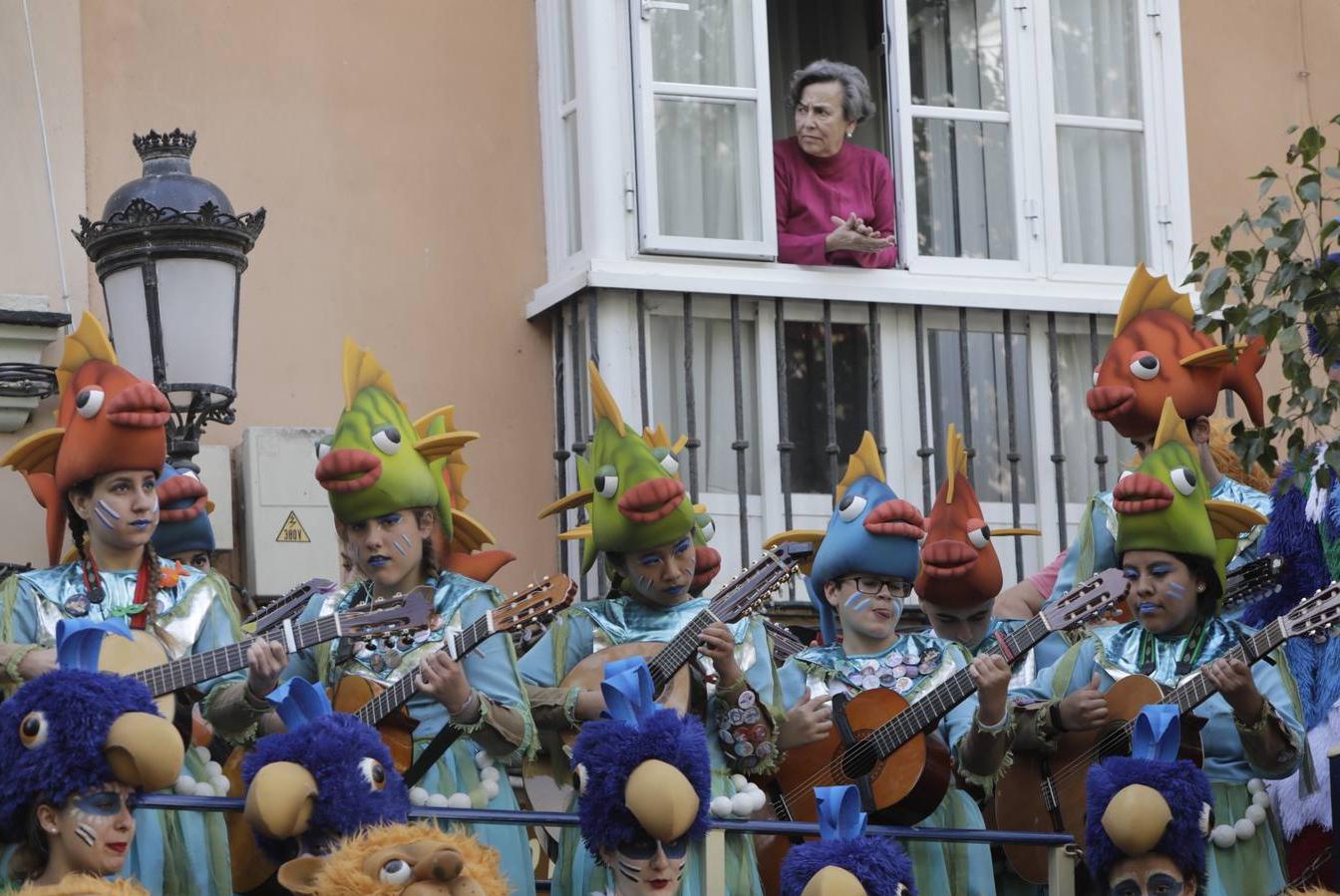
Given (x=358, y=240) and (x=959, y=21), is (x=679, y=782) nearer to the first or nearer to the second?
(x=358, y=240)

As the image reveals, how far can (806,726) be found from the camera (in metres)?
8.87

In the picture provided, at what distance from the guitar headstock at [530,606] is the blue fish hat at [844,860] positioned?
3.38 feet

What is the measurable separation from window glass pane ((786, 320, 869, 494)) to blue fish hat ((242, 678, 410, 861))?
4295 millimetres

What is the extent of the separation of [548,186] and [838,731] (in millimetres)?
3463

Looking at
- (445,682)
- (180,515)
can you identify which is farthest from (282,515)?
(445,682)

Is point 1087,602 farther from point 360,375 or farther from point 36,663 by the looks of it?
point 36,663

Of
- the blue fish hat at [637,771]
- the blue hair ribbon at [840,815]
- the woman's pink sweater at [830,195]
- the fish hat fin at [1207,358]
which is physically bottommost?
the blue hair ribbon at [840,815]

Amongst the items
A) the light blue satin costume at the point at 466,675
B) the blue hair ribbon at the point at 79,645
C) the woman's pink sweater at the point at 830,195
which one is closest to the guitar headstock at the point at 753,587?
the light blue satin costume at the point at 466,675

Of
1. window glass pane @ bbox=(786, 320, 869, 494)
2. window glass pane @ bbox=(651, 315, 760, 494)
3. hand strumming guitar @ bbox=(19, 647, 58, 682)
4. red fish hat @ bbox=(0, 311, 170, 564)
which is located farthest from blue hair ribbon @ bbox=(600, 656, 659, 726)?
window glass pane @ bbox=(786, 320, 869, 494)

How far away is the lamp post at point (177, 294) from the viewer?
9.10 meters

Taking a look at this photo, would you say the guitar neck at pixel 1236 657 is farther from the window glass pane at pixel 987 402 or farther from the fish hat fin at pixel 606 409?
the window glass pane at pixel 987 402

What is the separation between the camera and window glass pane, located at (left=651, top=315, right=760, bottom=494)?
11.7 metres

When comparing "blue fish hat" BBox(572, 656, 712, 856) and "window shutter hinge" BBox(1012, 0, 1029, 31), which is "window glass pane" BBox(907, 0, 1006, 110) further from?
"blue fish hat" BBox(572, 656, 712, 856)

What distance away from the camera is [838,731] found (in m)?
9.02
